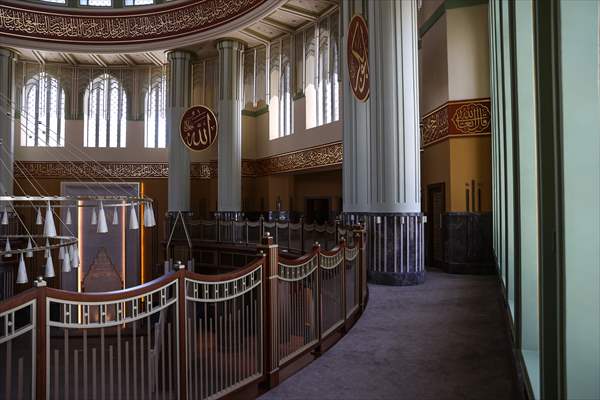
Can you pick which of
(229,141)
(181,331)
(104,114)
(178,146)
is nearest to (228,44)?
(229,141)

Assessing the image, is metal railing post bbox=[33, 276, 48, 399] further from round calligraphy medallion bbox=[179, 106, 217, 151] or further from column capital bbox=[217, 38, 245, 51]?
column capital bbox=[217, 38, 245, 51]

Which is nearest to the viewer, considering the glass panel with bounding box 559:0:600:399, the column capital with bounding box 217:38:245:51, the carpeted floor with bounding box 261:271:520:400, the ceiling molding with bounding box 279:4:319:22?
the glass panel with bounding box 559:0:600:399

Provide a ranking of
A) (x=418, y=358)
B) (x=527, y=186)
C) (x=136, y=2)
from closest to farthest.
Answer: (x=527, y=186)
(x=418, y=358)
(x=136, y=2)

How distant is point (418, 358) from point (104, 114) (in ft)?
45.4

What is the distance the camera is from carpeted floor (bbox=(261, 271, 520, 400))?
2744mm

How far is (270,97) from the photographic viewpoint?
1334 cm

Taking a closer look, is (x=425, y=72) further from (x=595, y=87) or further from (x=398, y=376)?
(x=595, y=87)

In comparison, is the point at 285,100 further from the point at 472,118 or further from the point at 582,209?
the point at 582,209

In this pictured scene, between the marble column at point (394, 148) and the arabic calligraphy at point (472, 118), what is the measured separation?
4.26 feet

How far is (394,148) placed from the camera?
6.45m

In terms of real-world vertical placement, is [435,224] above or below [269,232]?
above

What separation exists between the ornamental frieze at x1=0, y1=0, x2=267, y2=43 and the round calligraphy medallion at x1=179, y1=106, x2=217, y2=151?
254 cm

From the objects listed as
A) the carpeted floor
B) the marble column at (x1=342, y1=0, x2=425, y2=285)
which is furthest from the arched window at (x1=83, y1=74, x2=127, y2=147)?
the carpeted floor

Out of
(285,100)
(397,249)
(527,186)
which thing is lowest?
(397,249)
